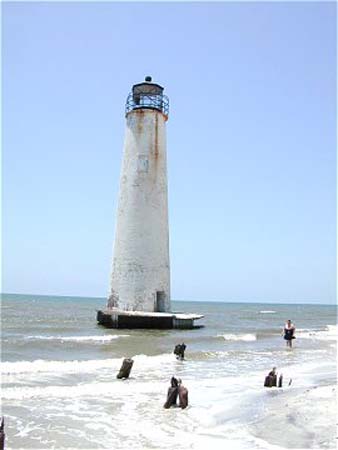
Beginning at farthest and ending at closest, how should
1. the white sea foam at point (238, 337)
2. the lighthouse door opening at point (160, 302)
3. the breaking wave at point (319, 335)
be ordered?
the breaking wave at point (319, 335) → the white sea foam at point (238, 337) → the lighthouse door opening at point (160, 302)

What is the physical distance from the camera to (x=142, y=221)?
82.2ft

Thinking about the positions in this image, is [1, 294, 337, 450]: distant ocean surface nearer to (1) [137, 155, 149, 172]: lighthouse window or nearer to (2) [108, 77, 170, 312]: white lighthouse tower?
(2) [108, 77, 170, 312]: white lighthouse tower

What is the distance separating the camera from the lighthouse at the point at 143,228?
2464 cm

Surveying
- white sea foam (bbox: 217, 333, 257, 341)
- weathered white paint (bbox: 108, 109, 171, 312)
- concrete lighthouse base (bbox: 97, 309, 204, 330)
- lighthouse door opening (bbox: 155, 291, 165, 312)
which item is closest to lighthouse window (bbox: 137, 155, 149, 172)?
weathered white paint (bbox: 108, 109, 171, 312)

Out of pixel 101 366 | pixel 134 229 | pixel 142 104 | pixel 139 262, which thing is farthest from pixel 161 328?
pixel 142 104

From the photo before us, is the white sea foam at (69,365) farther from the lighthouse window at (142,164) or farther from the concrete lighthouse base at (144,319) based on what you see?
the lighthouse window at (142,164)

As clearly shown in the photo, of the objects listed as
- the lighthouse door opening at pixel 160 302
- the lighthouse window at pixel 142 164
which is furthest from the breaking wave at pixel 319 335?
the lighthouse window at pixel 142 164

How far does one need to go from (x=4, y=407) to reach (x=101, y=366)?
5.85 metres

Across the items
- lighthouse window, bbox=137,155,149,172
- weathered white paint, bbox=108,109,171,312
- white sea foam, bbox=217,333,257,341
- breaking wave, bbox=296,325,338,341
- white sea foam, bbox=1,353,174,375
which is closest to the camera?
white sea foam, bbox=1,353,174,375

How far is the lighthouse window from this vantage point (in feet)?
84.3

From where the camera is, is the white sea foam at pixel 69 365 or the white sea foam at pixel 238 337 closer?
the white sea foam at pixel 69 365

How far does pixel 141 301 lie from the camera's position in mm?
24594

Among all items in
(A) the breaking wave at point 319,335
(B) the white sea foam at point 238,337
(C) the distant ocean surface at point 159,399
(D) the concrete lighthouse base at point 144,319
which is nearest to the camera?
(C) the distant ocean surface at point 159,399

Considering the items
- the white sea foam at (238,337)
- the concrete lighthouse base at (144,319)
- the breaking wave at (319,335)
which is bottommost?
the breaking wave at (319,335)
